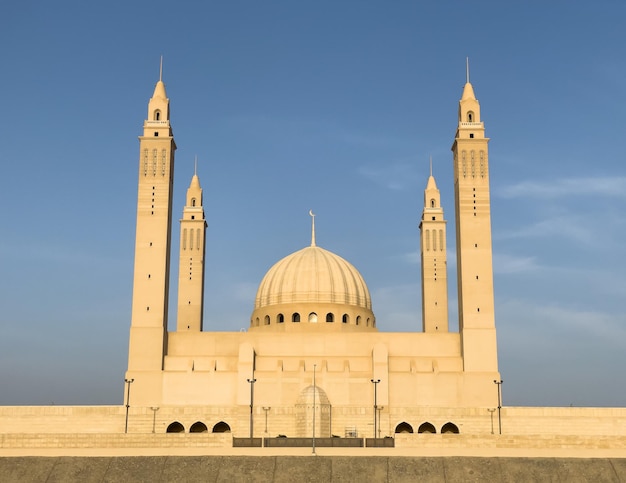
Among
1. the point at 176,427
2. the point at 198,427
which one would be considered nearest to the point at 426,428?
the point at 198,427

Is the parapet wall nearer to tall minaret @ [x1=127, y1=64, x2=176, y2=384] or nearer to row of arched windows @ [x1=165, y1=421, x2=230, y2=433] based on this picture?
row of arched windows @ [x1=165, y1=421, x2=230, y2=433]

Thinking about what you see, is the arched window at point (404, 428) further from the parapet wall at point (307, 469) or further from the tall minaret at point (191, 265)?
the parapet wall at point (307, 469)

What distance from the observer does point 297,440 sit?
144 feet

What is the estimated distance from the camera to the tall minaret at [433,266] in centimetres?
7381

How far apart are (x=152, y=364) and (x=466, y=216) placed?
23580 millimetres

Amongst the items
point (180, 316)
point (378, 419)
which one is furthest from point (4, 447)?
point (180, 316)

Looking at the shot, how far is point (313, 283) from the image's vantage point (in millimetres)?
70312

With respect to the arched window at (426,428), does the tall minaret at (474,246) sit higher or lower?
higher

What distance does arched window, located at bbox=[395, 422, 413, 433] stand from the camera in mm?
58000

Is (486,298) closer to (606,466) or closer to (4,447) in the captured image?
(606,466)

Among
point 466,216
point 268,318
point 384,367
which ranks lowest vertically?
point 384,367

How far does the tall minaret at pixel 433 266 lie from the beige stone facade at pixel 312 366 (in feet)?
24.3

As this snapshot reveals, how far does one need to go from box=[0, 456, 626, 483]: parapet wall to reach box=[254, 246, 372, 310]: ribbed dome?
34.6m

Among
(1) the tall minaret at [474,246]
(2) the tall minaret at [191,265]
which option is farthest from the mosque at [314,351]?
(2) the tall minaret at [191,265]
